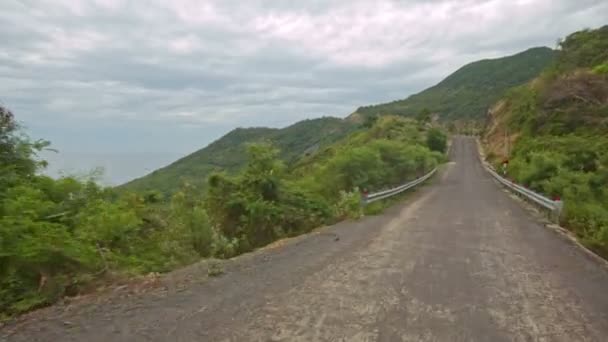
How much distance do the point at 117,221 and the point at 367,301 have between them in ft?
15.6

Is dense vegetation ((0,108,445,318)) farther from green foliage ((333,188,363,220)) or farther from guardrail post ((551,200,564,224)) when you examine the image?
guardrail post ((551,200,564,224))

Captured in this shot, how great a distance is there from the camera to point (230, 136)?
510 feet

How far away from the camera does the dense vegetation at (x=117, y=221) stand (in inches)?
246

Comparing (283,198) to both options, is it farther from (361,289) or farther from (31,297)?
(31,297)

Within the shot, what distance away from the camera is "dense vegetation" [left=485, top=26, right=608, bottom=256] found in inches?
549

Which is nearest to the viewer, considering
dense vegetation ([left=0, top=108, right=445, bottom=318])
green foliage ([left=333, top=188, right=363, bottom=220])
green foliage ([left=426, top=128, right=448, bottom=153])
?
dense vegetation ([left=0, top=108, right=445, bottom=318])

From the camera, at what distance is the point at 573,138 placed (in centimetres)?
3294

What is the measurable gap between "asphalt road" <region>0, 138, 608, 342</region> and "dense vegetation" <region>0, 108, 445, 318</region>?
0.82 meters

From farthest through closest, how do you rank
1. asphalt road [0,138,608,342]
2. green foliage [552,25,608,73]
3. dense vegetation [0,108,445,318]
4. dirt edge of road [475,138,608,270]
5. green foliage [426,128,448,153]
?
green foliage [426,128,448,153]
green foliage [552,25,608,73]
dirt edge of road [475,138,608,270]
dense vegetation [0,108,445,318]
asphalt road [0,138,608,342]

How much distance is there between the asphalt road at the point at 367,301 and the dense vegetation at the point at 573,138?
2996mm

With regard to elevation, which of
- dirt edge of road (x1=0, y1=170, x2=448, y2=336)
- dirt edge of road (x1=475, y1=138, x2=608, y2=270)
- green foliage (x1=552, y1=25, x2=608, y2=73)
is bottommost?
dirt edge of road (x1=475, y1=138, x2=608, y2=270)

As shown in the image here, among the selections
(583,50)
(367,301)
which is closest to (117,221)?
(367,301)

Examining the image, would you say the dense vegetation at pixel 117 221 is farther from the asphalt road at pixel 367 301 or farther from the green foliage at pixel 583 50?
the green foliage at pixel 583 50

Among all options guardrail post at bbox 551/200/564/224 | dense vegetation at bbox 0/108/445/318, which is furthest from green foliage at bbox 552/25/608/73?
dense vegetation at bbox 0/108/445/318
